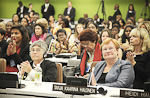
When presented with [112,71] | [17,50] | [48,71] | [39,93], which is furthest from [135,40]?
[17,50]

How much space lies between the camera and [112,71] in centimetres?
317

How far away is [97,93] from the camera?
2654mm

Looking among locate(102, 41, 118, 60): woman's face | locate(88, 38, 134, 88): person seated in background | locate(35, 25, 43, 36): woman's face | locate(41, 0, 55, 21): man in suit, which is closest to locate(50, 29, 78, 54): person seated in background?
locate(35, 25, 43, 36): woman's face

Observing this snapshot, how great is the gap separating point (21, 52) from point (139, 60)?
1957 mm

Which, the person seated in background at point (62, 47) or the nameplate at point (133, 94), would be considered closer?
the nameplate at point (133, 94)

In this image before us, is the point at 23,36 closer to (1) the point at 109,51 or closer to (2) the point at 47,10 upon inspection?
(1) the point at 109,51

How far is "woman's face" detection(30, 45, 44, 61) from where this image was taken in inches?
137

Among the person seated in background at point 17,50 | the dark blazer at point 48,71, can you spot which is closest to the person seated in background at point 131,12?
the person seated in background at point 17,50

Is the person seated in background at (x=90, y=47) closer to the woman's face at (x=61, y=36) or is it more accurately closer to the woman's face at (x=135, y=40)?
the woman's face at (x=135, y=40)

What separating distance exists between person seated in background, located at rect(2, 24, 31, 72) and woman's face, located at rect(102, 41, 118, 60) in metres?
1.59

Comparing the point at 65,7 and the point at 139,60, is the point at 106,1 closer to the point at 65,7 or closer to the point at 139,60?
the point at 65,7

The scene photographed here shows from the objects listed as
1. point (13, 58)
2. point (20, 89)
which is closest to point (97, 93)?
point (20, 89)

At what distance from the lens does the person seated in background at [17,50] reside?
4.29m

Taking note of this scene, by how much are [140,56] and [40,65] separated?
1.44 metres
